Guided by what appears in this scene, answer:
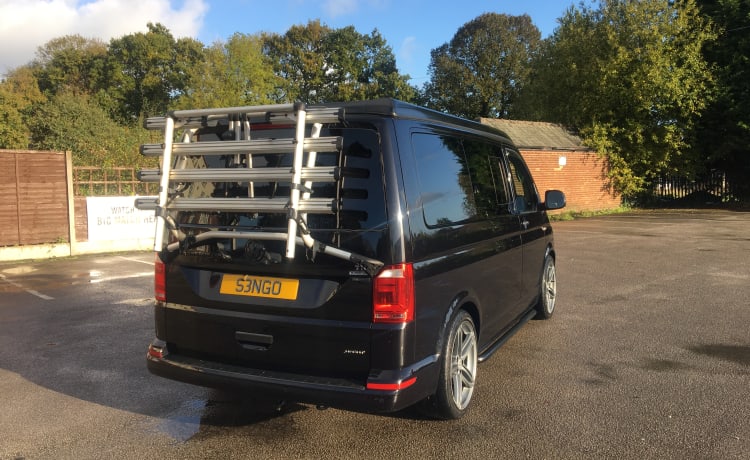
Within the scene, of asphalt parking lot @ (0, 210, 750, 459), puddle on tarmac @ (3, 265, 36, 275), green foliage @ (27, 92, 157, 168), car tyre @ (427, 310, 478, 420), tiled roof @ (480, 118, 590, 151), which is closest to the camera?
asphalt parking lot @ (0, 210, 750, 459)

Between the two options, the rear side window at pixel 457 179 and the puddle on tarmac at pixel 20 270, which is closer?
the rear side window at pixel 457 179

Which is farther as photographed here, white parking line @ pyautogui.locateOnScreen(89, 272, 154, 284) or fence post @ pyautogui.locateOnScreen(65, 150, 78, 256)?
→ fence post @ pyautogui.locateOnScreen(65, 150, 78, 256)

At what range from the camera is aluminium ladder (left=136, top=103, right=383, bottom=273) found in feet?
9.62

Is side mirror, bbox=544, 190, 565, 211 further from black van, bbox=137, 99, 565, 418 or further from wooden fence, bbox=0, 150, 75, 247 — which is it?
wooden fence, bbox=0, 150, 75, 247

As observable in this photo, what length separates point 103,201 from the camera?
42.9 feet

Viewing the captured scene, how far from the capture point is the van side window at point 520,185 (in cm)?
519

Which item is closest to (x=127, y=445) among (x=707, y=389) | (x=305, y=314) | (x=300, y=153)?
(x=305, y=314)

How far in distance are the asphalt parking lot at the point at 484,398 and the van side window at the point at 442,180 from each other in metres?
1.40

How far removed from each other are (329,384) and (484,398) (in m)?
1.51

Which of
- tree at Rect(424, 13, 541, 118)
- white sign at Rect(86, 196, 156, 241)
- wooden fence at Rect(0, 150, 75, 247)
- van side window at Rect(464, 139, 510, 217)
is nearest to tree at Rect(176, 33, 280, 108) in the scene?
tree at Rect(424, 13, 541, 118)

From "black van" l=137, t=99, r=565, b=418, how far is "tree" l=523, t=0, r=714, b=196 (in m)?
21.7

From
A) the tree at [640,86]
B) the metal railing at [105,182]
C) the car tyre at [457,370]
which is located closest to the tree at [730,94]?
the tree at [640,86]

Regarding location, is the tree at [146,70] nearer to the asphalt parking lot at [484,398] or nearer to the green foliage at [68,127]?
the green foliage at [68,127]

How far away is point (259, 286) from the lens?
3.24m
